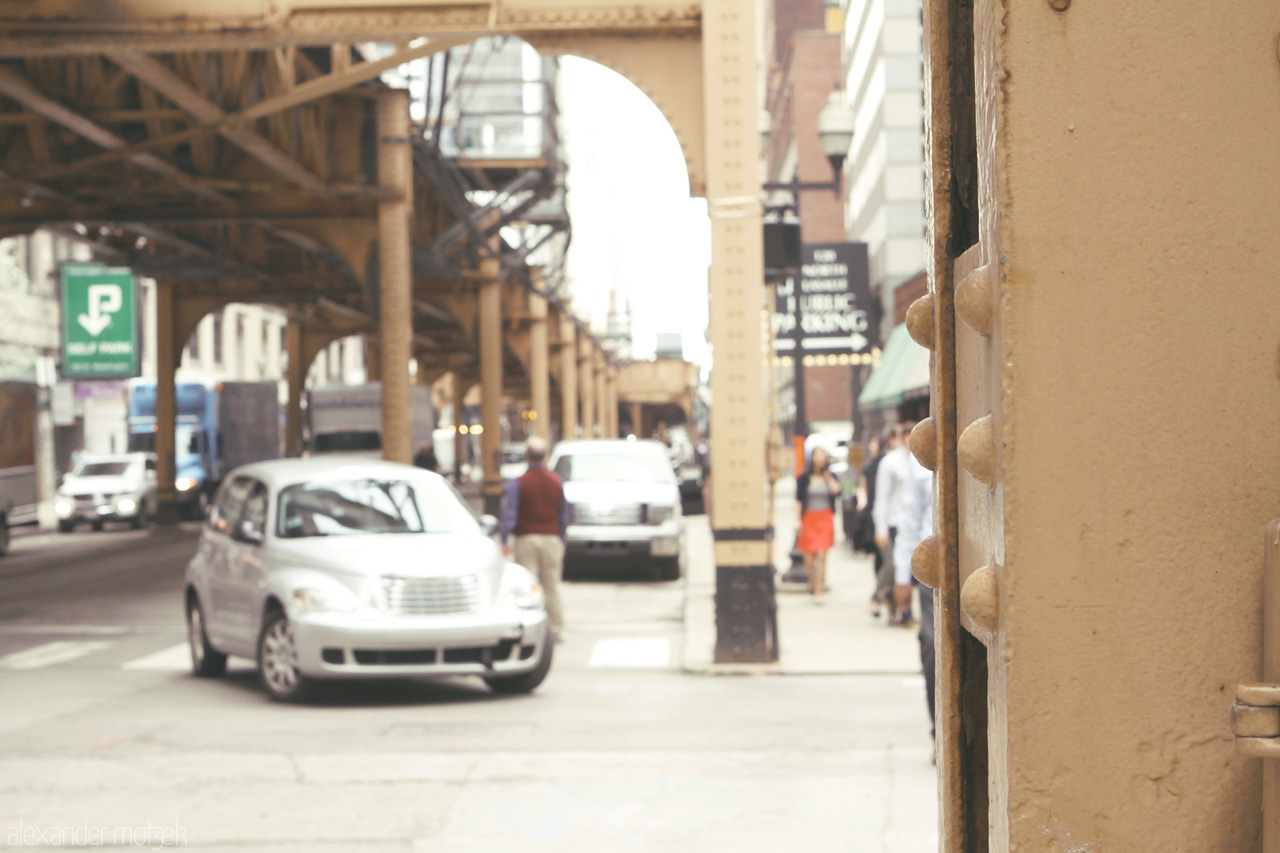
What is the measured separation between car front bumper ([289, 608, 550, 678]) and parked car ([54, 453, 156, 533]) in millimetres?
26448

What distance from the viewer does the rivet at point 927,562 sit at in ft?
6.20

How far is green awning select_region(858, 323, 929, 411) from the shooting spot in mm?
31594

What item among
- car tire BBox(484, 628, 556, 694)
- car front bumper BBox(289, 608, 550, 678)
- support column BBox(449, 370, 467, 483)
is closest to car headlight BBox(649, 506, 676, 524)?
car tire BBox(484, 628, 556, 694)

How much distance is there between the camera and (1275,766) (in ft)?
4.44

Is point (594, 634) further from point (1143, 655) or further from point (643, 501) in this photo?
point (1143, 655)

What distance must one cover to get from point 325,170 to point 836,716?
13970mm

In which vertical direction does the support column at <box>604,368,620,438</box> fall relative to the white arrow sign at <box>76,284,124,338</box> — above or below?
below

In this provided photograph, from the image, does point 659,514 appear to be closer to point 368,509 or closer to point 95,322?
point 368,509

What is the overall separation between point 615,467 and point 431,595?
37.5 feet

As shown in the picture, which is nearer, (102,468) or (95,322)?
(95,322)

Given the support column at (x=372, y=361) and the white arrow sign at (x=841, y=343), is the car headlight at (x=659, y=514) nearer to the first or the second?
the white arrow sign at (x=841, y=343)

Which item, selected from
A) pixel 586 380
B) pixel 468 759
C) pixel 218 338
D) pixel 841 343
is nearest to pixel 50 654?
pixel 468 759

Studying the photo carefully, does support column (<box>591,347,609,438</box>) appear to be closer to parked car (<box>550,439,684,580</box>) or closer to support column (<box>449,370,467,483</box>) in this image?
support column (<box>449,370,467,483</box>)

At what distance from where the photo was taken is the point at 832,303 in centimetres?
2361
